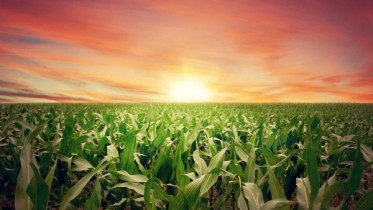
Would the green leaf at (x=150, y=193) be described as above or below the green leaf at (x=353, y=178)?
below

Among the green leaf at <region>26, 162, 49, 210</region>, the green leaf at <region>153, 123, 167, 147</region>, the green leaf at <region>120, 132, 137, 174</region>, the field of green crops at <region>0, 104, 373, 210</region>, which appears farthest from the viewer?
the green leaf at <region>153, 123, 167, 147</region>

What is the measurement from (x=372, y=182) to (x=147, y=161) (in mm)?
3685

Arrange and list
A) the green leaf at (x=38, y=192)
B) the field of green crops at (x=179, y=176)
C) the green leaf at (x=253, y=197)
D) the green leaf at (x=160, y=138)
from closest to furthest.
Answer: the green leaf at (x=38, y=192) → the field of green crops at (x=179, y=176) → the green leaf at (x=253, y=197) → the green leaf at (x=160, y=138)

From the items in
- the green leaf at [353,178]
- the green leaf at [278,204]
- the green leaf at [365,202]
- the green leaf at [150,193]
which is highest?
the green leaf at [353,178]

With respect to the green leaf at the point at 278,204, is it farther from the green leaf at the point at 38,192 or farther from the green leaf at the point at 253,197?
the green leaf at the point at 38,192

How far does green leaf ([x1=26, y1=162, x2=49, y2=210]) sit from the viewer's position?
1228 mm

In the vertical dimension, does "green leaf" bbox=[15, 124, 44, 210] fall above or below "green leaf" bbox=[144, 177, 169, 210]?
above

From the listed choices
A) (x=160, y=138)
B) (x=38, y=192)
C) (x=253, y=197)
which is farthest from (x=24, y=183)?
(x=160, y=138)

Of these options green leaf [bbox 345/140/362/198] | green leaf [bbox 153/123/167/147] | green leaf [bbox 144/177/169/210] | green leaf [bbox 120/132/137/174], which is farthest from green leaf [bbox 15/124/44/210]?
green leaf [bbox 153/123/167/147]

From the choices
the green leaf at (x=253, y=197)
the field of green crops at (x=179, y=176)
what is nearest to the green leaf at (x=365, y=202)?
the field of green crops at (x=179, y=176)

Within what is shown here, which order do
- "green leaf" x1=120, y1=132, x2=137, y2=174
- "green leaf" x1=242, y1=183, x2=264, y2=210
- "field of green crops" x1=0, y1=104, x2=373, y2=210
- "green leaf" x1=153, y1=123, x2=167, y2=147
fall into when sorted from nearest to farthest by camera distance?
1. "field of green crops" x1=0, y1=104, x2=373, y2=210
2. "green leaf" x1=242, y1=183, x2=264, y2=210
3. "green leaf" x1=120, y1=132, x2=137, y2=174
4. "green leaf" x1=153, y1=123, x2=167, y2=147

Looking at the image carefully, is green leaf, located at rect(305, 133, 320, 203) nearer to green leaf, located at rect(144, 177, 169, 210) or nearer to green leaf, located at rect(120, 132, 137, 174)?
green leaf, located at rect(144, 177, 169, 210)

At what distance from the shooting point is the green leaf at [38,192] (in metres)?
1.23

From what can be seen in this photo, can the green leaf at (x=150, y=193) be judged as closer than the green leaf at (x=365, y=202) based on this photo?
No
